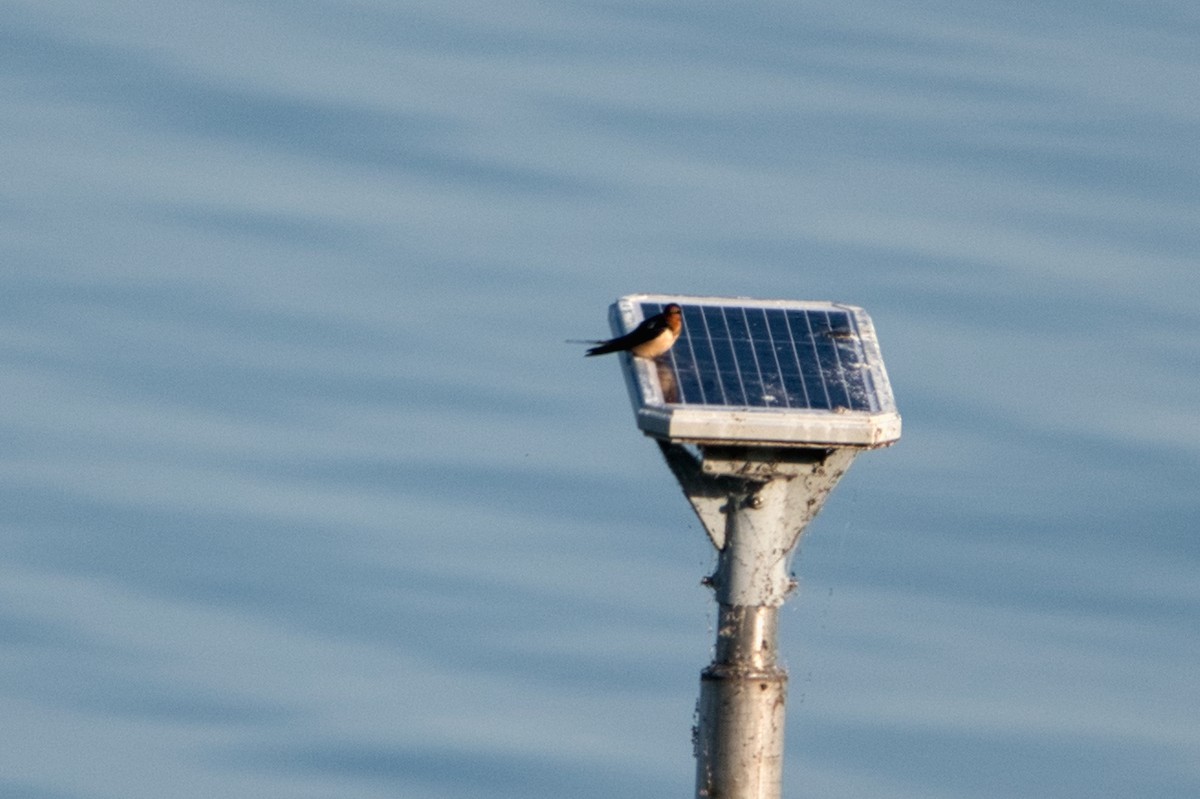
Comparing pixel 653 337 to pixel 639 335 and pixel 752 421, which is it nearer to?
pixel 639 335

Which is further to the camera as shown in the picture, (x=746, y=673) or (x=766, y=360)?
(x=766, y=360)

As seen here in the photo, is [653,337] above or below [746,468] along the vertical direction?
above

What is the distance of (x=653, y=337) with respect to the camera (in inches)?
630

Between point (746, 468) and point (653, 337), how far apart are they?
1134mm

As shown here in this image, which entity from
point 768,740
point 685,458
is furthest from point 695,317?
point 768,740

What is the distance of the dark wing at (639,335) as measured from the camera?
631 inches

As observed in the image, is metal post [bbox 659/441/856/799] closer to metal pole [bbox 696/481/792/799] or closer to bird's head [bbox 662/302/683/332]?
metal pole [bbox 696/481/792/799]

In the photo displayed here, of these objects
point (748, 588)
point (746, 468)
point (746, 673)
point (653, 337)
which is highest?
point (653, 337)

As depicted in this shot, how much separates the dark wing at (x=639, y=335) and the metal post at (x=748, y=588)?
972 mm

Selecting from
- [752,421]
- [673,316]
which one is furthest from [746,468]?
[673,316]

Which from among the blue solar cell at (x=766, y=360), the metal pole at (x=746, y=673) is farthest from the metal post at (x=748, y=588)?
the blue solar cell at (x=766, y=360)

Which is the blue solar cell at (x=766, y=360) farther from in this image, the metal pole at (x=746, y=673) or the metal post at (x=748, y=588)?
the metal pole at (x=746, y=673)

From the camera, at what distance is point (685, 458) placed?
1530cm

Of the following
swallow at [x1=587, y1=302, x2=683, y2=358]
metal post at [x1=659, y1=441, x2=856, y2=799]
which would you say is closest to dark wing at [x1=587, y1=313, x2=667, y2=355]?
swallow at [x1=587, y1=302, x2=683, y2=358]
